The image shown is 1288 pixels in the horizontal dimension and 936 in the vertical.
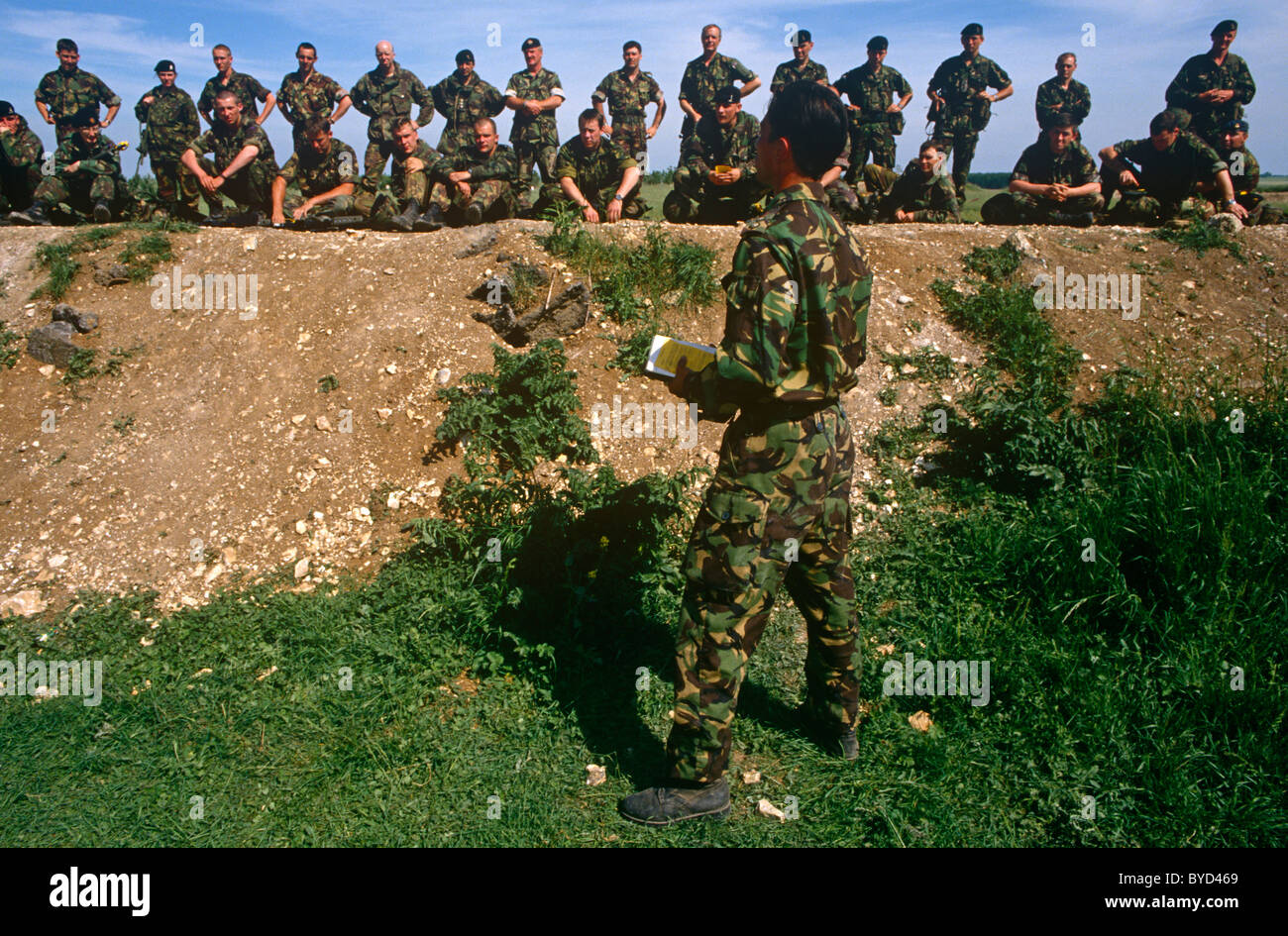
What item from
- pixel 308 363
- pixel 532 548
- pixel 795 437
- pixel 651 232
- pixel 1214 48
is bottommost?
pixel 532 548

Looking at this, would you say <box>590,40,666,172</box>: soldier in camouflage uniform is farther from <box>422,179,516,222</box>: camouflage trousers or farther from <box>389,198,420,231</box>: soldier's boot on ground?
<box>389,198,420,231</box>: soldier's boot on ground

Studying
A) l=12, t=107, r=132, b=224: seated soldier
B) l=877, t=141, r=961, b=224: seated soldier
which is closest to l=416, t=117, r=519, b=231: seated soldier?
l=12, t=107, r=132, b=224: seated soldier

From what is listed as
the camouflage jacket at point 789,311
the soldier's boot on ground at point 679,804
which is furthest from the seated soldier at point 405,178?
the soldier's boot on ground at point 679,804

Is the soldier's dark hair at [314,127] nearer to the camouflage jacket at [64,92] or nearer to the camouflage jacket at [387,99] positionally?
the camouflage jacket at [387,99]

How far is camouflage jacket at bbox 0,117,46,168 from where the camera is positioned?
9.25 metres

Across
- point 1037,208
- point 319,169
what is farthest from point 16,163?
point 1037,208

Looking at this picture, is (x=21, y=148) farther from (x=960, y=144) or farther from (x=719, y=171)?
(x=960, y=144)

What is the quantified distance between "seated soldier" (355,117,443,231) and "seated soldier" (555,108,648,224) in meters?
1.43

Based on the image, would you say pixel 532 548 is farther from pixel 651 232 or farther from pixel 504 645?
pixel 651 232

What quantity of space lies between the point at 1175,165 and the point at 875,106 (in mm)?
3429

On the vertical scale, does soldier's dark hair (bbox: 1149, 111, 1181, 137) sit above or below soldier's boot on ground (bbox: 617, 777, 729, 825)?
above

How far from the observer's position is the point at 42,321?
621 cm

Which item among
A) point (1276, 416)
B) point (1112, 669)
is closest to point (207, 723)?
point (1112, 669)

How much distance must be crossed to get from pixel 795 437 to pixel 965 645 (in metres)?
1.81
